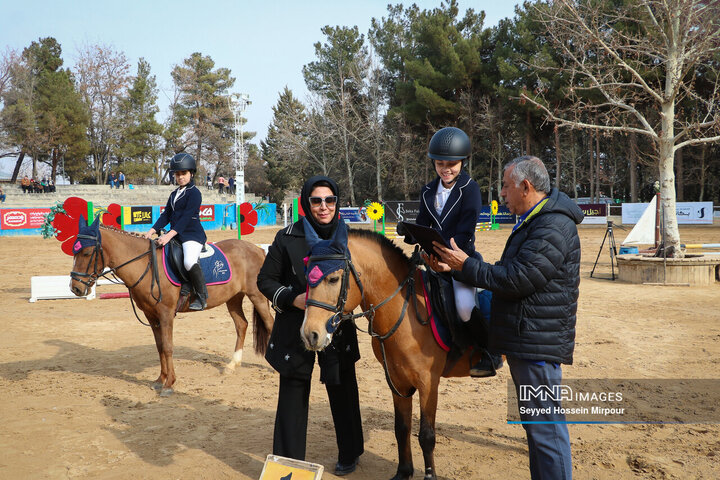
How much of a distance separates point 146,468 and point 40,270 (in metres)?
14.2

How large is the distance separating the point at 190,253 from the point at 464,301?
3982mm

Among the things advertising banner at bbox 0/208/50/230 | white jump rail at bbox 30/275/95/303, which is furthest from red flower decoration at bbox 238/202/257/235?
advertising banner at bbox 0/208/50/230

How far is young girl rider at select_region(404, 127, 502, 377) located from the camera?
3.43 m

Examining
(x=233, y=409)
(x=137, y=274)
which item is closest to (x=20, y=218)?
(x=137, y=274)

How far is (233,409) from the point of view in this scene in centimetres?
536

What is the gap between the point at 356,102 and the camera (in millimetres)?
47094

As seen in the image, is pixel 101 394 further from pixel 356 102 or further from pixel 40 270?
pixel 356 102

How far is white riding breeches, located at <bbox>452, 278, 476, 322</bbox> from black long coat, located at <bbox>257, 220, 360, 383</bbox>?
908 mm

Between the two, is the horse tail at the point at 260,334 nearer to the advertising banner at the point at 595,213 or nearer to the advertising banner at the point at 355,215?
the advertising banner at the point at 355,215

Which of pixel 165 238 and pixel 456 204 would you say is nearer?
pixel 456 204

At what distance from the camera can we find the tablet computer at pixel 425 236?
295 centimetres

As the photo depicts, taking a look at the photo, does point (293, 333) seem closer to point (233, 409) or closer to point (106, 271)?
point (233, 409)

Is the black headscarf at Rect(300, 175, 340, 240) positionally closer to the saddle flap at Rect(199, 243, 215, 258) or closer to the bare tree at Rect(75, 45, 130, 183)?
the saddle flap at Rect(199, 243, 215, 258)

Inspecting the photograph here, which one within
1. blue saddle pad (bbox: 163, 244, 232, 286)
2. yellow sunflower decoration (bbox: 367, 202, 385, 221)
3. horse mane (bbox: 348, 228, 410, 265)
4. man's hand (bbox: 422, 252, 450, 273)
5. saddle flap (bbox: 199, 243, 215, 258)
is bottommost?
blue saddle pad (bbox: 163, 244, 232, 286)
